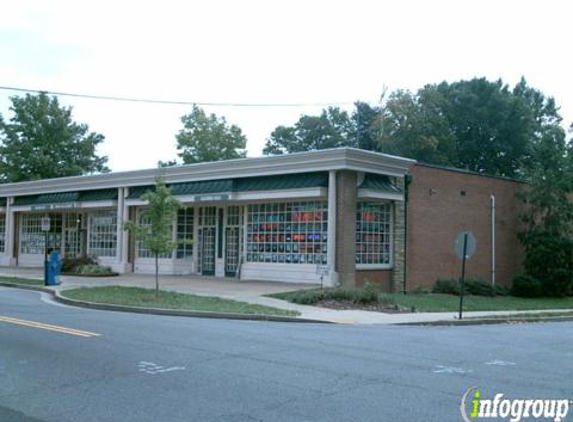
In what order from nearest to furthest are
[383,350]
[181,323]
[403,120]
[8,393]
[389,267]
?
[8,393] < [383,350] < [181,323] < [389,267] < [403,120]

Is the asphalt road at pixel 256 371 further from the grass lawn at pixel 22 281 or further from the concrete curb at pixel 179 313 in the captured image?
the grass lawn at pixel 22 281

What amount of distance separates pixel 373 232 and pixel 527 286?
878 cm

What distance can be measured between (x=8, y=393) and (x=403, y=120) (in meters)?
43.4

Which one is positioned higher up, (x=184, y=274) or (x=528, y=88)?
(x=528, y=88)

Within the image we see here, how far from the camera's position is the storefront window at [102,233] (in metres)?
33.8

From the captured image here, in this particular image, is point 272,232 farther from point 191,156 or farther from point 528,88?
point 528,88

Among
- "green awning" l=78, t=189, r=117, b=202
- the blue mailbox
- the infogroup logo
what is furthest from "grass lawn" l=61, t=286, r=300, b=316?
"green awning" l=78, t=189, r=117, b=202

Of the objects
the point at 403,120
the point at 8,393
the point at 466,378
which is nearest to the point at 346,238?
the point at 466,378

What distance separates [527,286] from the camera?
29.4m

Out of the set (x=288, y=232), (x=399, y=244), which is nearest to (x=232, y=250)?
(x=288, y=232)

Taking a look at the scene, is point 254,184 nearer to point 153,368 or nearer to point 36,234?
point 153,368

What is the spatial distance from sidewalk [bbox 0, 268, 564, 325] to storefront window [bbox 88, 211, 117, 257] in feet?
11.7

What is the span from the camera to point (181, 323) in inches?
576

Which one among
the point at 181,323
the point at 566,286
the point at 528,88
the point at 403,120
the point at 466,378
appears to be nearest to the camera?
the point at 466,378
